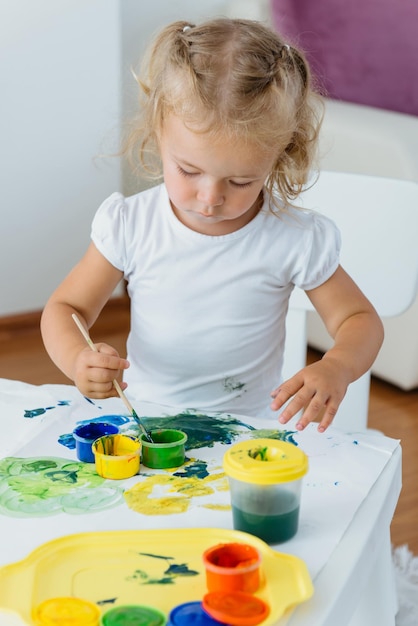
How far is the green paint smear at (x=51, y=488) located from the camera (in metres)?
0.82

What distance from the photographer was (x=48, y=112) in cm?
255

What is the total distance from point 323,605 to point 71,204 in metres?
2.08

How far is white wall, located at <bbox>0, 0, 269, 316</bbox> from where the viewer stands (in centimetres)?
248

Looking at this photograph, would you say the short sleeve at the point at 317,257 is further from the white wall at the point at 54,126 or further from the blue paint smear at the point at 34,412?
the white wall at the point at 54,126

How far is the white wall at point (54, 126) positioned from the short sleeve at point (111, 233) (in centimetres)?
124

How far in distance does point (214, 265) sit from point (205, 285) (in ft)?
0.09

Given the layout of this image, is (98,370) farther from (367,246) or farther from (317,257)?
(367,246)

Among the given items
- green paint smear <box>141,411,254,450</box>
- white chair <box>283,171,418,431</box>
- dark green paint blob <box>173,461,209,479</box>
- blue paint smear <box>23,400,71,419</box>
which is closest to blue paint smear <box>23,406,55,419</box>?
blue paint smear <box>23,400,71,419</box>

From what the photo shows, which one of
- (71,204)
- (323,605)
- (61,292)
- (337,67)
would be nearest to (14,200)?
(71,204)

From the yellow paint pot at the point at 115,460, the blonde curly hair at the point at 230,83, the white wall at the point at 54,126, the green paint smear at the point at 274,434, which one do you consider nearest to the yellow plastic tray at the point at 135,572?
the yellow paint pot at the point at 115,460

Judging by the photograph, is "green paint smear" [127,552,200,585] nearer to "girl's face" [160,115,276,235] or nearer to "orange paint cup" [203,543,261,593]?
"orange paint cup" [203,543,261,593]

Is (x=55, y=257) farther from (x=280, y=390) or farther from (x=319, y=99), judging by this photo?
(x=280, y=390)

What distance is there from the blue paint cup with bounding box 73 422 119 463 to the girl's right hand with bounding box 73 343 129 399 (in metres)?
0.04

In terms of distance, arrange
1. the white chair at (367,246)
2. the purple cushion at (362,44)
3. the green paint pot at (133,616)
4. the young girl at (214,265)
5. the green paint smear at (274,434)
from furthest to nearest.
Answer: the purple cushion at (362,44) → the white chair at (367,246) → the young girl at (214,265) → the green paint smear at (274,434) → the green paint pot at (133,616)
